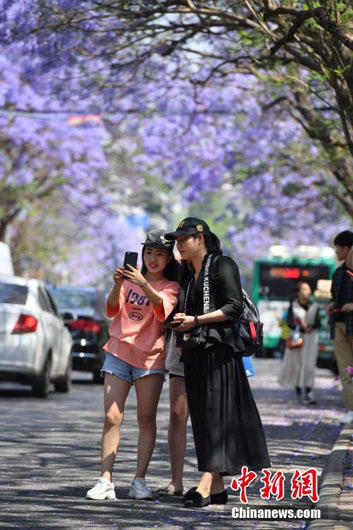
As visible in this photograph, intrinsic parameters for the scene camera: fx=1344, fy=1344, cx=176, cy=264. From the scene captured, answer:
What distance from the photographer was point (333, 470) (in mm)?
9781

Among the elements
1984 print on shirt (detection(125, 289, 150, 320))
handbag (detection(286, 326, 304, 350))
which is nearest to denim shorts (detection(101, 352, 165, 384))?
1984 print on shirt (detection(125, 289, 150, 320))

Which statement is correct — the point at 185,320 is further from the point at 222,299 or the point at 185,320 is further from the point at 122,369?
the point at 122,369

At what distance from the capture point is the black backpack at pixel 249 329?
26.8ft

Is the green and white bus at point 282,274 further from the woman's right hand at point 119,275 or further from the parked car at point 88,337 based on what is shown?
the woman's right hand at point 119,275

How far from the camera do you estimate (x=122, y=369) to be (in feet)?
28.1

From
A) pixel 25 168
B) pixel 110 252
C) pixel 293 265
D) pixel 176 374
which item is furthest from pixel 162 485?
pixel 110 252

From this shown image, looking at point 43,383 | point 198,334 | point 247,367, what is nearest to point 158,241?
point 198,334

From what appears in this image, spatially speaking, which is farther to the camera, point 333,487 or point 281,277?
point 281,277

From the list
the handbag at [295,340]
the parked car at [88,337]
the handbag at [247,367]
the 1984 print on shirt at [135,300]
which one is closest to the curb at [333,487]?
the handbag at [247,367]

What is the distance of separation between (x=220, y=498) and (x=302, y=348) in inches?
467

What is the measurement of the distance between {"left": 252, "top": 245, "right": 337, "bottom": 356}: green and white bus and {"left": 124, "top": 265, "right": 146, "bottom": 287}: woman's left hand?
113 ft

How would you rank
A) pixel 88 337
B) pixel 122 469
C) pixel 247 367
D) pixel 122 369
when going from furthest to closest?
pixel 88 337 → pixel 122 469 → pixel 122 369 → pixel 247 367

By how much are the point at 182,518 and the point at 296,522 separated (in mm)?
663

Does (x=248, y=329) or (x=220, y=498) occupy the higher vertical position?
(x=248, y=329)
